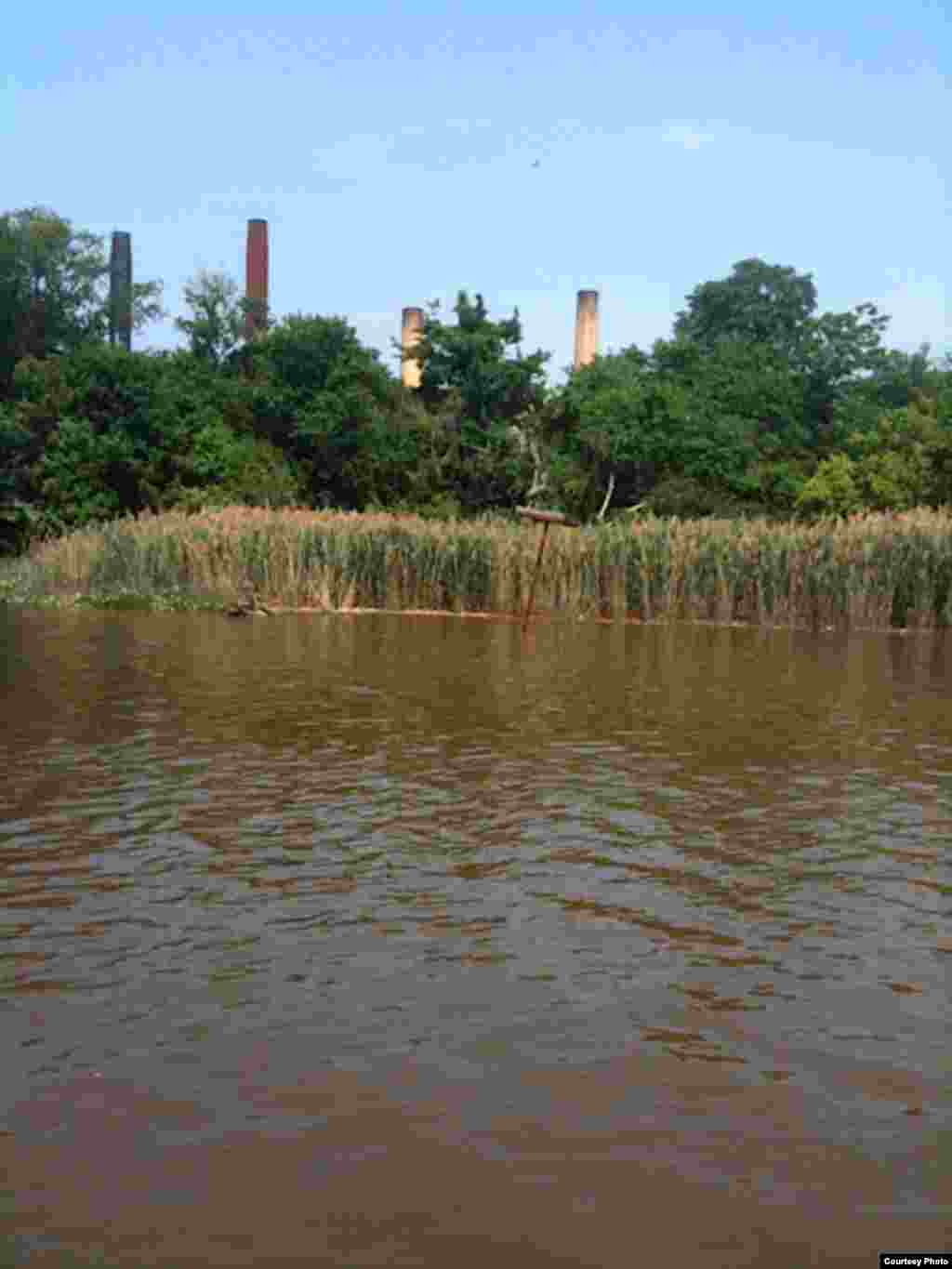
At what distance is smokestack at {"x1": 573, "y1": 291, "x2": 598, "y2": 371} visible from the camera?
46.5 metres

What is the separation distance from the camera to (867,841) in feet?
21.2

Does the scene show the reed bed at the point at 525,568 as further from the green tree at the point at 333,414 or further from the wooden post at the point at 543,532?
the green tree at the point at 333,414

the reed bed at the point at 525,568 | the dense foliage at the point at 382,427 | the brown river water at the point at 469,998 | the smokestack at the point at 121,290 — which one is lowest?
the brown river water at the point at 469,998

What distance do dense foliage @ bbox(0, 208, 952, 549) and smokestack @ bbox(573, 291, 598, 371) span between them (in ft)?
25.0

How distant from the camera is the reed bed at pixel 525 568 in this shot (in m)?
21.4

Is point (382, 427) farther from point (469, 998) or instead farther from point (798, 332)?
point (469, 998)

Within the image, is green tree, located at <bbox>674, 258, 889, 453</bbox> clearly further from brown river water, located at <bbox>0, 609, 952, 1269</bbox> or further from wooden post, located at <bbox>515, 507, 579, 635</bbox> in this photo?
brown river water, located at <bbox>0, 609, 952, 1269</bbox>

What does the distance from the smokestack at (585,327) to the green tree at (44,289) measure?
1497 cm

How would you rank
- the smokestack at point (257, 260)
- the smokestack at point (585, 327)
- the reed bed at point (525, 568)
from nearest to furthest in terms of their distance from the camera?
the reed bed at point (525, 568) < the smokestack at point (257, 260) < the smokestack at point (585, 327)

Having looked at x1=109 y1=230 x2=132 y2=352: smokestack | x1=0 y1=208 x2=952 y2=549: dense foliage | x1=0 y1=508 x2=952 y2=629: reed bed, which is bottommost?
x1=0 y1=508 x2=952 y2=629: reed bed

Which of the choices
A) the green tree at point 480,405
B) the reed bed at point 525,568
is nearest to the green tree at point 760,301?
the green tree at point 480,405

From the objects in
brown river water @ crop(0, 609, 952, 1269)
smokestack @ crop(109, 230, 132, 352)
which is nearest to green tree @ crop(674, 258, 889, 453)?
smokestack @ crop(109, 230, 132, 352)

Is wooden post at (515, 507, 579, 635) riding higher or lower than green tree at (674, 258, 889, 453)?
lower

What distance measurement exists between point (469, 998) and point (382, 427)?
2952cm
